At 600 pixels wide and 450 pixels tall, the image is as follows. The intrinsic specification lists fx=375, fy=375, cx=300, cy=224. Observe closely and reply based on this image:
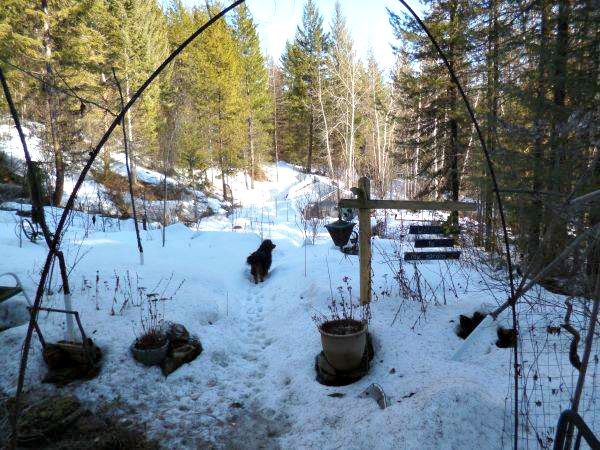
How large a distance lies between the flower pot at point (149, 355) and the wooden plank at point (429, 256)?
4.05 m

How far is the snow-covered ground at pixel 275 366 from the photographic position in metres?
2.96

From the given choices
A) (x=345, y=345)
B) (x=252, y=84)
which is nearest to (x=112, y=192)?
(x=252, y=84)

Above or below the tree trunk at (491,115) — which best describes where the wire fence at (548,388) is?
below

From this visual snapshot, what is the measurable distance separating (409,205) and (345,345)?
2.08m

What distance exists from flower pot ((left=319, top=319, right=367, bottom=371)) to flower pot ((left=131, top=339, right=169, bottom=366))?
1804 millimetres

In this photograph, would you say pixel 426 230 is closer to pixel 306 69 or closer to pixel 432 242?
pixel 432 242

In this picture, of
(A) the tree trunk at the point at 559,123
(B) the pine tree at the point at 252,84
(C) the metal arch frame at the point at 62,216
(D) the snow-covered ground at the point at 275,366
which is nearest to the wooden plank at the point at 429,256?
(D) the snow-covered ground at the point at 275,366

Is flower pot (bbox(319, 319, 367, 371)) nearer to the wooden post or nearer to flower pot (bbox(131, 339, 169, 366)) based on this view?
the wooden post

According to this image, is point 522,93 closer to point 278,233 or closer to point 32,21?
point 278,233

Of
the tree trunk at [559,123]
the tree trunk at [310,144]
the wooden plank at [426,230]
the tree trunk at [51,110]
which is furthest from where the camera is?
the tree trunk at [310,144]

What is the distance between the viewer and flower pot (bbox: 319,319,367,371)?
3705 mm

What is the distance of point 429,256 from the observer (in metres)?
6.54

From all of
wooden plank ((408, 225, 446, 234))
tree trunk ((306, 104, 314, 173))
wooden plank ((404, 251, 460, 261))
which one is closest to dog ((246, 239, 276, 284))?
wooden plank ((404, 251, 460, 261))

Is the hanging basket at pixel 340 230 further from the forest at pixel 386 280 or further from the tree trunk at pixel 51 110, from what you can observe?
the tree trunk at pixel 51 110
